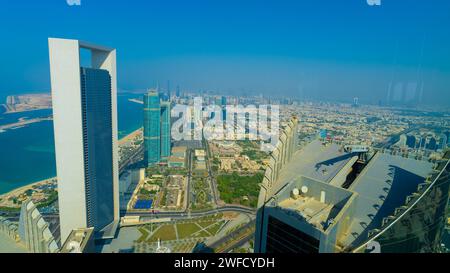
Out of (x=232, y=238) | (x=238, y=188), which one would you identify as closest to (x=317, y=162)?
(x=232, y=238)

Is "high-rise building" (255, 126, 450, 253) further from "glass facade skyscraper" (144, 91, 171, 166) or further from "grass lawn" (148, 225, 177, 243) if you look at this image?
"glass facade skyscraper" (144, 91, 171, 166)

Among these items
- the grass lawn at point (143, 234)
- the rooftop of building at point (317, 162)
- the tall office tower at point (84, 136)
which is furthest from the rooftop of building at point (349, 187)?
the grass lawn at point (143, 234)

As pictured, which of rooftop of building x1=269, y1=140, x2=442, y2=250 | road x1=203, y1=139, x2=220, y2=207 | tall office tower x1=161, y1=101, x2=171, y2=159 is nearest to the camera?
rooftop of building x1=269, y1=140, x2=442, y2=250

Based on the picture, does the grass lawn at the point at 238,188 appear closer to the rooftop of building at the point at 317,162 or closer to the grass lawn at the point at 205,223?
the grass lawn at the point at 205,223

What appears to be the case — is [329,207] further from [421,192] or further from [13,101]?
[13,101]

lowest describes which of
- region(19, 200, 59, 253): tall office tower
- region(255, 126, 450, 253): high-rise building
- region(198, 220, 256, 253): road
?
region(198, 220, 256, 253): road

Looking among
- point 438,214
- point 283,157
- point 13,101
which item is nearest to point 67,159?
point 283,157

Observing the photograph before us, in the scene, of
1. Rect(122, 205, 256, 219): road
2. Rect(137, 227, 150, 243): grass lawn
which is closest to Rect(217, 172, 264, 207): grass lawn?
Rect(122, 205, 256, 219): road
